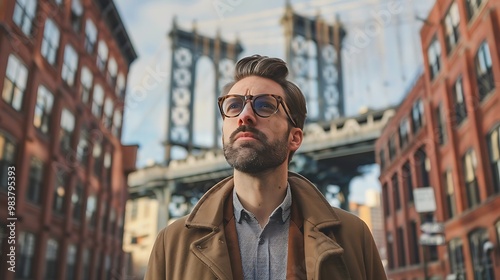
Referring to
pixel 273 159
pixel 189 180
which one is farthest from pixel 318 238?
pixel 189 180

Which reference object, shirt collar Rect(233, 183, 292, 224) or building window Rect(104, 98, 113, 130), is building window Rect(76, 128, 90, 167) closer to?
building window Rect(104, 98, 113, 130)

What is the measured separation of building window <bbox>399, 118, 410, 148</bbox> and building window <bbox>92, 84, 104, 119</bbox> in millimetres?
20063

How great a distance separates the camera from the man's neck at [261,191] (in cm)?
246

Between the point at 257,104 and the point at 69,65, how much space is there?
2542 centimetres

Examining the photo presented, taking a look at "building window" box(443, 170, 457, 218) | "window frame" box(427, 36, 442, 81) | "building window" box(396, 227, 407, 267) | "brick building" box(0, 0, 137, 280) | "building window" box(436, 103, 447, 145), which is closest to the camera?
"brick building" box(0, 0, 137, 280)

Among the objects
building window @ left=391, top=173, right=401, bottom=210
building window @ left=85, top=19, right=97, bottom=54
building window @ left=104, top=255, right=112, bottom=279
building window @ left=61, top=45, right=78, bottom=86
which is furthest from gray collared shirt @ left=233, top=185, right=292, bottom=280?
building window @ left=391, top=173, right=401, bottom=210

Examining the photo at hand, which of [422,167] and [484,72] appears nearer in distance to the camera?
[484,72]

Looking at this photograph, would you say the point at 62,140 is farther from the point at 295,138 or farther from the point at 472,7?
the point at 295,138

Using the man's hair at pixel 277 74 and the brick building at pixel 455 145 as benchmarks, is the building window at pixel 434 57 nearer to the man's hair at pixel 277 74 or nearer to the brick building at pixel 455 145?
the brick building at pixel 455 145

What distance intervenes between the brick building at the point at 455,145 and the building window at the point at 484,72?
0.13 feet

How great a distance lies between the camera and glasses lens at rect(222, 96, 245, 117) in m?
2.48

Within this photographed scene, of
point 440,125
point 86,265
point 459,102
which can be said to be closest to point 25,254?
point 86,265

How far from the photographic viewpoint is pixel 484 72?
20.4 metres

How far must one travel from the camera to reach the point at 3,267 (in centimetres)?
1745
